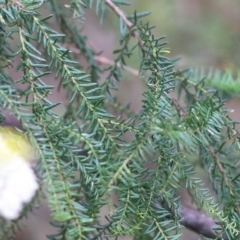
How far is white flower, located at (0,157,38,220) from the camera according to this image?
0.36 m

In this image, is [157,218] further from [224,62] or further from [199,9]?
[199,9]

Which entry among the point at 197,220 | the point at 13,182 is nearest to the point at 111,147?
the point at 13,182

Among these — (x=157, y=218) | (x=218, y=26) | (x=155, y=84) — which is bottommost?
(x=218, y=26)

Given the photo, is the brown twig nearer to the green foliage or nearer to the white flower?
the green foliage

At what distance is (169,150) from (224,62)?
4.74ft

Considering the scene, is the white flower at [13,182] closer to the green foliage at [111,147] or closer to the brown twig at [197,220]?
the green foliage at [111,147]

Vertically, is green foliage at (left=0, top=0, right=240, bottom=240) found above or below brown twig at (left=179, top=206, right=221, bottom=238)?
above

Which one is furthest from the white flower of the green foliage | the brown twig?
the brown twig

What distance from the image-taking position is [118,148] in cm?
43

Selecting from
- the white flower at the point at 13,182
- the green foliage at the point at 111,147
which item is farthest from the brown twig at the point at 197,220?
the white flower at the point at 13,182

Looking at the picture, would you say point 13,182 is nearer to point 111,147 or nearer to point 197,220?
point 111,147

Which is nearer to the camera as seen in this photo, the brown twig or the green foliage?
the green foliage

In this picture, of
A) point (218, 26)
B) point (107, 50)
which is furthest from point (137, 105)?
point (218, 26)

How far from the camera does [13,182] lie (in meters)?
0.37
